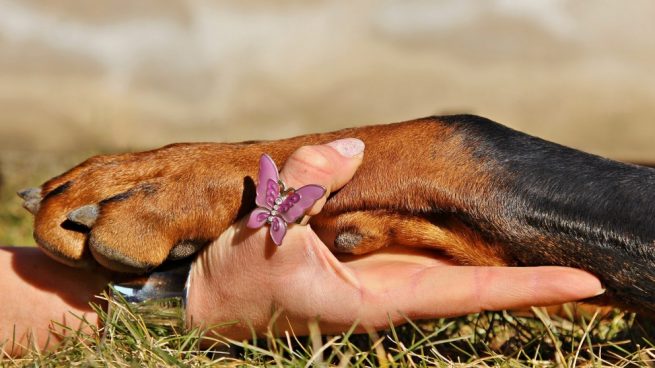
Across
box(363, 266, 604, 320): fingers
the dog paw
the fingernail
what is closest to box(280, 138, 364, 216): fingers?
the fingernail

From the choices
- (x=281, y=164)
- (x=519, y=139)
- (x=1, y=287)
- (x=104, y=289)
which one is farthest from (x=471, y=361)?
(x=1, y=287)

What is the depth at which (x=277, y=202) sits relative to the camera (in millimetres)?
2369

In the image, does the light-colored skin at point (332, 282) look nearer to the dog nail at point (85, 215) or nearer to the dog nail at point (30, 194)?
the dog nail at point (85, 215)

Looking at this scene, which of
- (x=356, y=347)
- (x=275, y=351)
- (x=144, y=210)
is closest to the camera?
(x=275, y=351)

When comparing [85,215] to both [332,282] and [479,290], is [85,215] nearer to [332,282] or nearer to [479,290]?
[332,282]

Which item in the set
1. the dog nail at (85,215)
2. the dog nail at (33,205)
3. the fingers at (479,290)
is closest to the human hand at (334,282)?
the fingers at (479,290)

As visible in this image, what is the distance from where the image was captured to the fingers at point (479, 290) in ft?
7.39

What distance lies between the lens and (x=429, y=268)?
241 centimetres

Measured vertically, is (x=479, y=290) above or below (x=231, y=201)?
below

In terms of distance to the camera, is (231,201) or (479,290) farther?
(231,201)

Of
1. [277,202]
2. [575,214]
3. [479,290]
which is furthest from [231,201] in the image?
[575,214]

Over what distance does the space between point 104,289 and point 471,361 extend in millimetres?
1297

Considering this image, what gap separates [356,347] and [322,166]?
58cm

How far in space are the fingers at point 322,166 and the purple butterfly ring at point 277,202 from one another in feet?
0.18
